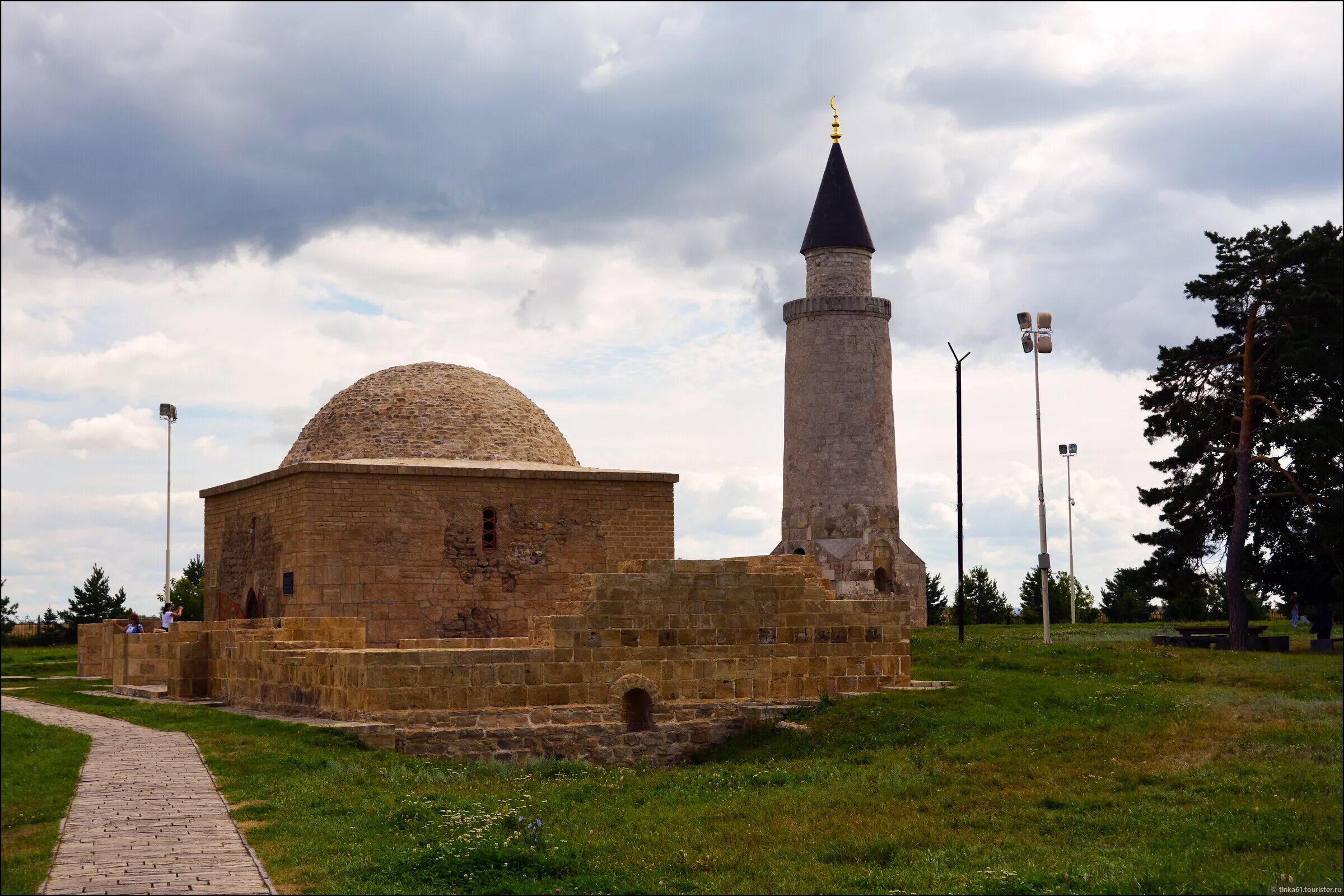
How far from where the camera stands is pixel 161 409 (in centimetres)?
3697

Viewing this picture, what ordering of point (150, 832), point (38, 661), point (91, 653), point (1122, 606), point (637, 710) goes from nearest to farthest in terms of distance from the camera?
point (150, 832), point (637, 710), point (91, 653), point (38, 661), point (1122, 606)

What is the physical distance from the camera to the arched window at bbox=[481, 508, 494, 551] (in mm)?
23656

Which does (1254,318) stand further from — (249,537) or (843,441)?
(249,537)

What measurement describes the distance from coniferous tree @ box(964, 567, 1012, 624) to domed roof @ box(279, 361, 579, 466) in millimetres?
22333

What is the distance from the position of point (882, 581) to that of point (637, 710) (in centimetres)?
1580

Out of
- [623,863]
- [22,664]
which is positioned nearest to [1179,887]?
[623,863]

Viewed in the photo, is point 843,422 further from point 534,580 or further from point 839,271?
point 534,580

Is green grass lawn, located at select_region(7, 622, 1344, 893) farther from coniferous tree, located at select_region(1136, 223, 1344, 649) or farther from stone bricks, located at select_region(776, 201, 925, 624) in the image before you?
stone bricks, located at select_region(776, 201, 925, 624)

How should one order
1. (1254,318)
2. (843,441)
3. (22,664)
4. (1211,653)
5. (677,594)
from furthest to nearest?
1. (22,664)
2. (843,441)
3. (1254,318)
4. (1211,653)
5. (677,594)

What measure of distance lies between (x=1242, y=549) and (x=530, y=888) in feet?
60.8

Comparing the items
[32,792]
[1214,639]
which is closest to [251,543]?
[32,792]

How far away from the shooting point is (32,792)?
11.8m

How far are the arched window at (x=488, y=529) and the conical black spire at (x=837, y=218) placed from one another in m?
13.0

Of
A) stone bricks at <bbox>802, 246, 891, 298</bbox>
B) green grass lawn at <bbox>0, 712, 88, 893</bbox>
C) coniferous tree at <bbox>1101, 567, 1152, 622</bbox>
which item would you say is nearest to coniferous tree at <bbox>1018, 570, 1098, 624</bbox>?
coniferous tree at <bbox>1101, 567, 1152, 622</bbox>
